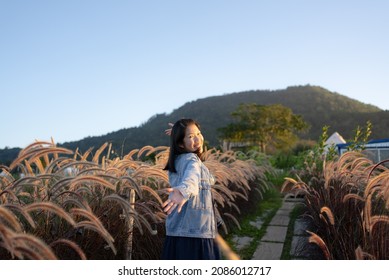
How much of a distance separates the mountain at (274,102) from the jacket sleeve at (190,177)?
1352 inches

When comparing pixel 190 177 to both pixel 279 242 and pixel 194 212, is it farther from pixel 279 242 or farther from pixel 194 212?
pixel 279 242

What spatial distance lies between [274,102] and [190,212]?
66427mm

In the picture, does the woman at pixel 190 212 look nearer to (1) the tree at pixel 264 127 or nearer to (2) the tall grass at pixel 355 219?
(2) the tall grass at pixel 355 219

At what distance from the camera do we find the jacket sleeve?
89.4 inches

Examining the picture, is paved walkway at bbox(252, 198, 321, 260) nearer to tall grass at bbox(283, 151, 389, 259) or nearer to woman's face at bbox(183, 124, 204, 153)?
tall grass at bbox(283, 151, 389, 259)

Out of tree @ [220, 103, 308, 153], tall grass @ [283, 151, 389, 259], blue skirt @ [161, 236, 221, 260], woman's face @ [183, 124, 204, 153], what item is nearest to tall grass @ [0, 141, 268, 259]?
blue skirt @ [161, 236, 221, 260]

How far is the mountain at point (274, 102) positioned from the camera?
1754 inches

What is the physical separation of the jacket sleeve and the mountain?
34.3 meters

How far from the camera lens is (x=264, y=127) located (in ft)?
127

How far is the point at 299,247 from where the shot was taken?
4148mm

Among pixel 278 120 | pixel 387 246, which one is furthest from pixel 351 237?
pixel 278 120
